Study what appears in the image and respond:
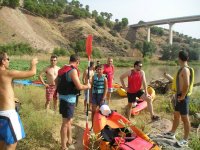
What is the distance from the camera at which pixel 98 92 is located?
21.8 ft

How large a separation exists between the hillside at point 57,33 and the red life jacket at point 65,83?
51.2m

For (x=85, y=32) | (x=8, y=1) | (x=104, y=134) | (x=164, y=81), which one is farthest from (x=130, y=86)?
(x=85, y=32)

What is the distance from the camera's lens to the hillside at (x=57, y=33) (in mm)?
59188

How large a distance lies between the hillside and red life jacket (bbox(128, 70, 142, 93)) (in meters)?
49.8

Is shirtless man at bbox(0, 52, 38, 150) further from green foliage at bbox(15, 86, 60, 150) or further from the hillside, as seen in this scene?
the hillside

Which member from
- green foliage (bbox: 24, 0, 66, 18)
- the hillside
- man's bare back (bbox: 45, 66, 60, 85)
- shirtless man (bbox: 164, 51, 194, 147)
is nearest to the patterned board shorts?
man's bare back (bbox: 45, 66, 60, 85)

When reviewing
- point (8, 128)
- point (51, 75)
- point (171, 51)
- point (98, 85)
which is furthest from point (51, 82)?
point (171, 51)

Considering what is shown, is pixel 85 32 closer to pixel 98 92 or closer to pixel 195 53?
→ pixel 195 53

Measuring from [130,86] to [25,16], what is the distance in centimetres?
7031

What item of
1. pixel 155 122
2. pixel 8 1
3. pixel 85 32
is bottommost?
pixel 155 122

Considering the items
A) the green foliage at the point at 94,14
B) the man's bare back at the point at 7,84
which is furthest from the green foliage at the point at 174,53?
the man's bare back at the point at 7,84

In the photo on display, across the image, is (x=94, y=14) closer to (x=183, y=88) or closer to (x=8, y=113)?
(x=183, y=88)

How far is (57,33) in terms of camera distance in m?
75.4

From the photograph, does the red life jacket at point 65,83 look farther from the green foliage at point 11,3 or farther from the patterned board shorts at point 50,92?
the green foliage at point 11,3
